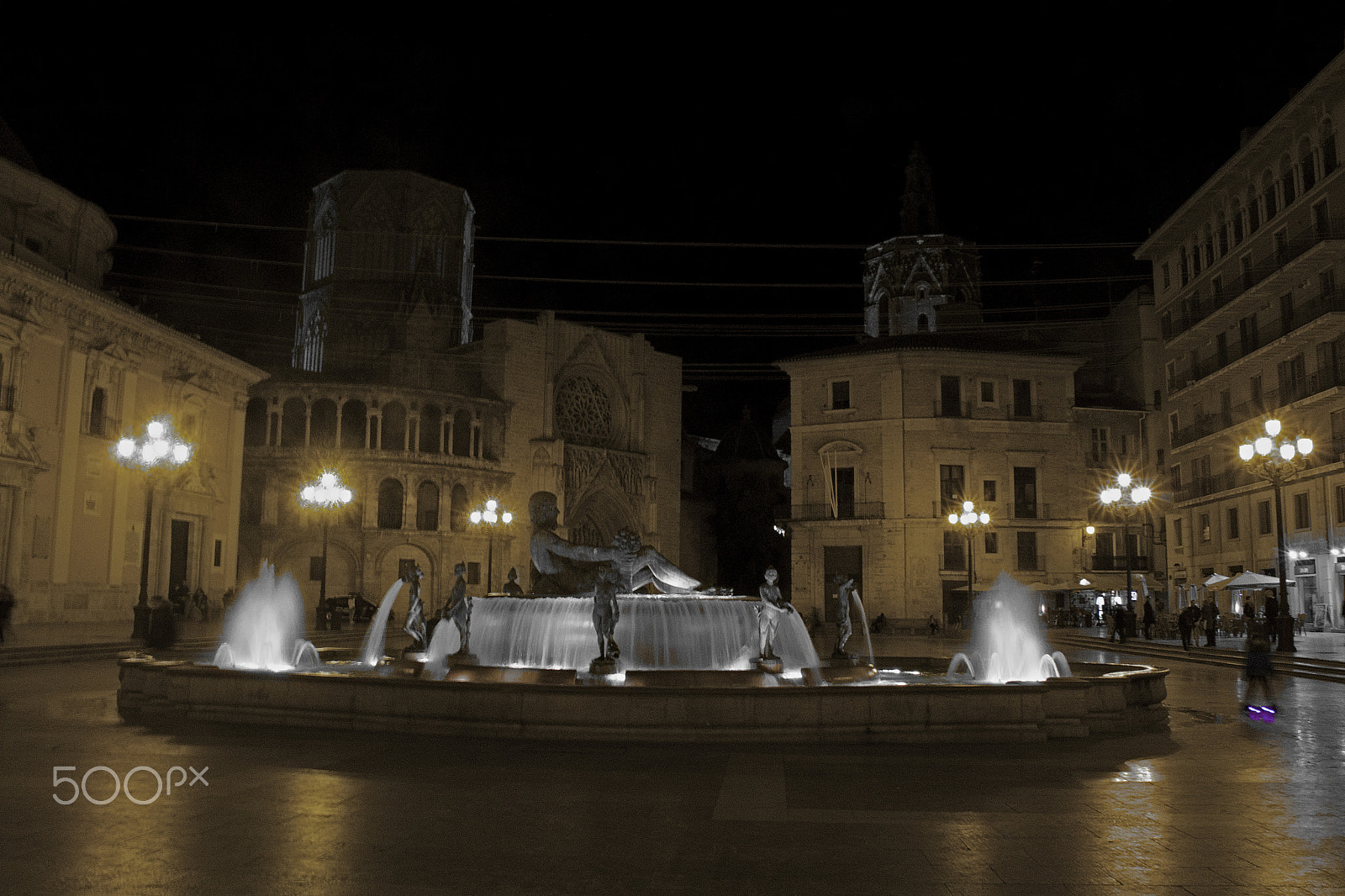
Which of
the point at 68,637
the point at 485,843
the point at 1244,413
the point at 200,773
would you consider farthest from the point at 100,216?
the point at 1244,413

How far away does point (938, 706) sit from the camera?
31.2 feet

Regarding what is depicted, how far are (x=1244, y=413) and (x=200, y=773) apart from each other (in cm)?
3886

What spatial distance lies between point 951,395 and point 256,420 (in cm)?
3029

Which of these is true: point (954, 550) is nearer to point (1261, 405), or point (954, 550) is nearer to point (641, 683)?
point (1261, 405)

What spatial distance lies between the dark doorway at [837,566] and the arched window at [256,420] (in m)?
25.0

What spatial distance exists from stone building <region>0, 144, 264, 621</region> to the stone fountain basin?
1755 cm

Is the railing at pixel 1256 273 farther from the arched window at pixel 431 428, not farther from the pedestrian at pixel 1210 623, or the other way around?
the arched window at pixel 431 428

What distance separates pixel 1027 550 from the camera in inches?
1772

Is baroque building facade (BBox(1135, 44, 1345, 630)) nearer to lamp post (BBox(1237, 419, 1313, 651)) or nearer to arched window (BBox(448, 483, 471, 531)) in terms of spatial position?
lamp post (BBox(1237, 419, 1313, 651))

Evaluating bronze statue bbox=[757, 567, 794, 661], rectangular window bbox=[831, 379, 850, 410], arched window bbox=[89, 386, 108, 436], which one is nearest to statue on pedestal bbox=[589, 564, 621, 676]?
bronze statue bbox=[757, 567, 794, 661]

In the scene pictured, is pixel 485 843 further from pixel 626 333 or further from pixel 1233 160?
pixel 626 333

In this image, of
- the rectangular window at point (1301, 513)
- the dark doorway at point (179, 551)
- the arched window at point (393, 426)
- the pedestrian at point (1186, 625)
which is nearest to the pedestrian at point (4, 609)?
the dark doorway at point (179, 551)

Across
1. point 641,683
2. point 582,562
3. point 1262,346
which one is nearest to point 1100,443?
point 1262,346

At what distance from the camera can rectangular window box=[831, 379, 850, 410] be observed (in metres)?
46.7
